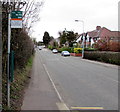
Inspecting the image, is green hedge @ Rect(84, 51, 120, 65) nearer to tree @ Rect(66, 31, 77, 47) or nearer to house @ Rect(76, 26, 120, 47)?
tree @ Rect(66, 31, 77, 47)

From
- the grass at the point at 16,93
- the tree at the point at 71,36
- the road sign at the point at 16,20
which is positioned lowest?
the grass at the point at 16,93

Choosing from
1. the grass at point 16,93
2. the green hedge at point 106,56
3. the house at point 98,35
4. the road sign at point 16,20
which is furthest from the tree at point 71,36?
the road sign at point 16,20

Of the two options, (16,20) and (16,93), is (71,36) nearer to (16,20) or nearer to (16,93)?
(16,93)

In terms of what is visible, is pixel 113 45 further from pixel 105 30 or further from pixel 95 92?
pixel 105 30

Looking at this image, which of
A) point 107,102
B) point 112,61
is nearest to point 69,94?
point 107,102

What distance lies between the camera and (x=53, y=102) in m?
6.11

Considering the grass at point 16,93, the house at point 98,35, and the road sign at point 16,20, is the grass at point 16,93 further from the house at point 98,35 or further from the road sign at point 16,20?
the house at point 98,35

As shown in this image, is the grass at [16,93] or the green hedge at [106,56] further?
the green hedge at [106,56]

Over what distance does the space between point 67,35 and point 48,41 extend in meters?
63.8

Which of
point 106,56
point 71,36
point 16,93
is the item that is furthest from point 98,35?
point 16,93

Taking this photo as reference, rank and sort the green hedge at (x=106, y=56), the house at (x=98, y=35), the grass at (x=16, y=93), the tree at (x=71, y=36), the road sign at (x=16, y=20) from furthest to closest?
the house at (x=98, y=35) < the tree at (x=71, y=36) < the green hedge at (x=106, y=56) < the grass at (x=16, y=93) < the road sign at (x=16, y=20)

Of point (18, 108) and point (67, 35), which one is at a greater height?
point (67, 35)

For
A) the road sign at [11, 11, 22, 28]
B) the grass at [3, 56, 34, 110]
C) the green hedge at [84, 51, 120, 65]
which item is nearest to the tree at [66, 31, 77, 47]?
the green hedge at [84, 51, 120, 65]

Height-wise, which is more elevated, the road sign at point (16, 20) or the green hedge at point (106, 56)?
the road sign at point (16, 20)
